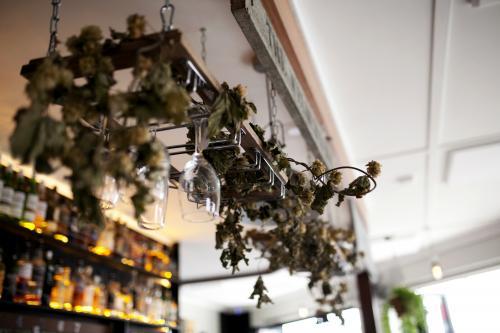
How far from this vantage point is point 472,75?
2.57 meters

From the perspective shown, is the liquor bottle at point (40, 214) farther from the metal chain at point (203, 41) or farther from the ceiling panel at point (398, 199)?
the ceiling panel at point (398, 199)

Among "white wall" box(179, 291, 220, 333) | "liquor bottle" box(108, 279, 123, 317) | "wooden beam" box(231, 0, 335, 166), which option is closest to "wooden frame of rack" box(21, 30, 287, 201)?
"wooden beam" box(231, 0, 335, 166)

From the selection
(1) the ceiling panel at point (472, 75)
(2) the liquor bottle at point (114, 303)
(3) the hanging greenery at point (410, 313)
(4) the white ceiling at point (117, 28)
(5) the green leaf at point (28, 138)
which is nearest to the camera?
(5) the green leaf at point (28, 138)

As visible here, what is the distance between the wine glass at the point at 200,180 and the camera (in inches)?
41.6

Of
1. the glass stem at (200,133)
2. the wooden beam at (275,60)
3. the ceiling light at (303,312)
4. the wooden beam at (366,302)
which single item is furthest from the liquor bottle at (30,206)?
the ceiling light at (303,312)

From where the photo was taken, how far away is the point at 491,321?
699 centimetres

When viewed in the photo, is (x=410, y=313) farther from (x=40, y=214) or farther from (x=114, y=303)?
(x=40, y=214)

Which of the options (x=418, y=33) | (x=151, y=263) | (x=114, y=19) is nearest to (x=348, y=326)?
(x=151, y=263)

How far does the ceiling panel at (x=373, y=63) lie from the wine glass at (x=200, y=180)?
1108mm

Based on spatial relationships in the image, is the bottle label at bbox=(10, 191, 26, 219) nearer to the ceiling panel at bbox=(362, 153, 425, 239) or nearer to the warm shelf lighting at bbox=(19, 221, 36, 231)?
the warm shelf lighting at bbox=(19, 221, 36, 231)

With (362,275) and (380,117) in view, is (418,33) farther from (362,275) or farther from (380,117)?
(362,275)

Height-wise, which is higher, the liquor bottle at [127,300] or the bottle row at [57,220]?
the bottle row at [57,220]

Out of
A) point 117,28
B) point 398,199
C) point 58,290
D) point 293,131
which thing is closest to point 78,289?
point 58,290

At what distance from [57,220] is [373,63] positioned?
86.1 inches
